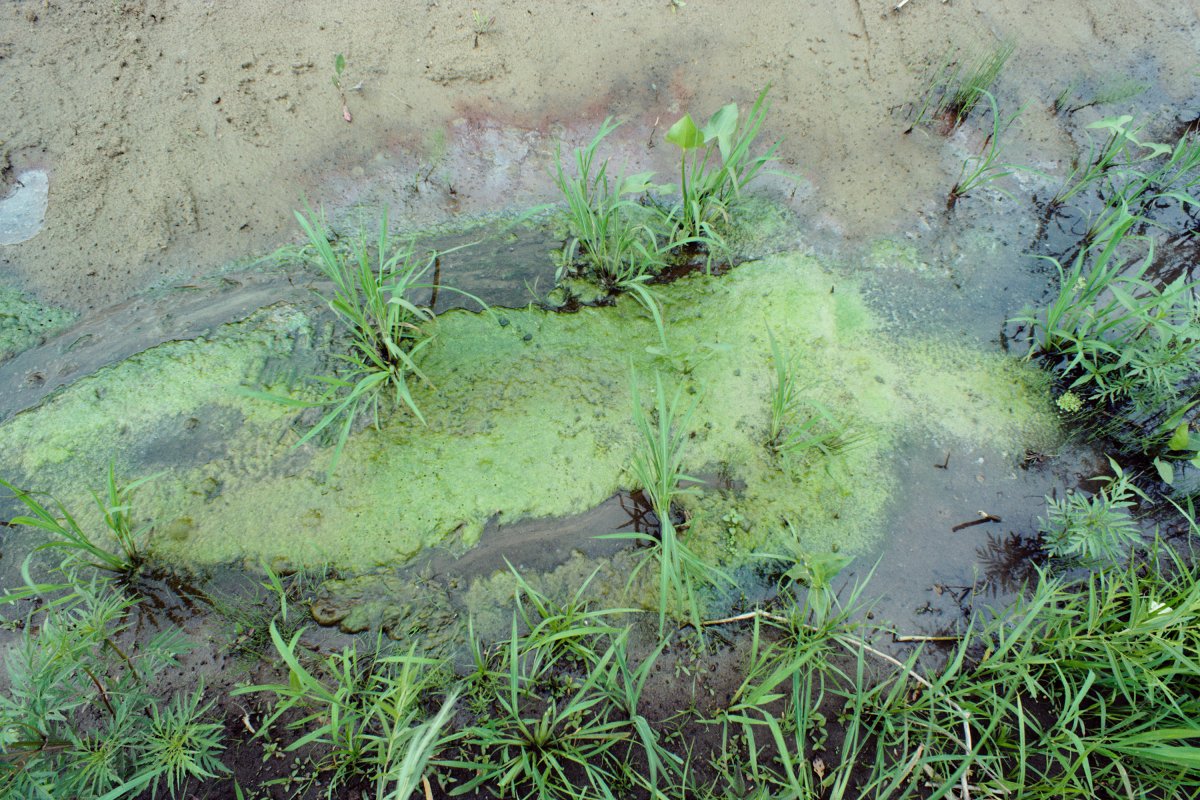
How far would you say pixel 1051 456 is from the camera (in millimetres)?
1684

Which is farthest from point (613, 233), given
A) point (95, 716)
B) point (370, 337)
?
point (95, 716)

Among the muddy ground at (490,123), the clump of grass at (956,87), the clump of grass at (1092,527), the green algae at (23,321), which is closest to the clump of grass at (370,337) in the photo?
the muddy ground at (490,123)

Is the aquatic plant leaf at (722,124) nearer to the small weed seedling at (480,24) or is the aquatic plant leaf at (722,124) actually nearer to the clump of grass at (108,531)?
the small weed seedling at (480,24)

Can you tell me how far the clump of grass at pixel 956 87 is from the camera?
217 cm

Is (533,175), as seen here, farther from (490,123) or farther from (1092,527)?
(1092,527)

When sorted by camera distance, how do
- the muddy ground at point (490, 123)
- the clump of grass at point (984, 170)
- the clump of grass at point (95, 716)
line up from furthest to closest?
the clump of grass at point (984, 170) → the muddy ground at point (490, 123) → the clump of grass at point (95, 716)

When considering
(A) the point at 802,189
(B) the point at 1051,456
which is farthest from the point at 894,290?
(B) the point at 1051,456

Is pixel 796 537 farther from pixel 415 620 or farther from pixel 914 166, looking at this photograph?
pixel 914 166

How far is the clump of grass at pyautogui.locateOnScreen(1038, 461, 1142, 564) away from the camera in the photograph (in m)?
1.46

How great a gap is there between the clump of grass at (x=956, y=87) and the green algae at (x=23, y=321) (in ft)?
9.00

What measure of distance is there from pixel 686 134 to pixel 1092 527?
1.35 meters

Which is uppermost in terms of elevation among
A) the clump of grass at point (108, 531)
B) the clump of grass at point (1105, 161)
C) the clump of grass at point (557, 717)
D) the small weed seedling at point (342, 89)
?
the small weed seedling at point (342, 89)

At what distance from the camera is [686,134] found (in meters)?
1.59

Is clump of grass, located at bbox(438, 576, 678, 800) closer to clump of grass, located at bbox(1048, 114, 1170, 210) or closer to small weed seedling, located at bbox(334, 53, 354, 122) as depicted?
small weed seedling, located at bbox(334, 53, 354, 122)
